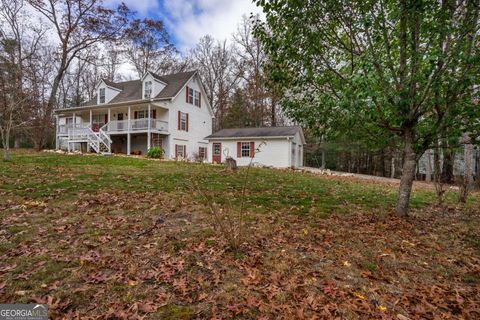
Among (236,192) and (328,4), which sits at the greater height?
(328,4)

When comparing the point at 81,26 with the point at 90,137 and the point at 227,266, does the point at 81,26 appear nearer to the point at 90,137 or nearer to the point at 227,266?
the point at 90,137

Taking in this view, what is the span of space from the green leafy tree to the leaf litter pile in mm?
2023

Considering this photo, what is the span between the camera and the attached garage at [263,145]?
19.8 m

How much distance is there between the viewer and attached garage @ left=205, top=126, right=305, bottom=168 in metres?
19.8

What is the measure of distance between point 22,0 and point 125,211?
23881 mm

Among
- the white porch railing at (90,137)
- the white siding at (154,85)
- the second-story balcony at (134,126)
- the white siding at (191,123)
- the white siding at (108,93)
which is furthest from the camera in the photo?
the white siding at (108,93)

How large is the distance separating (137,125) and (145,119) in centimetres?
91

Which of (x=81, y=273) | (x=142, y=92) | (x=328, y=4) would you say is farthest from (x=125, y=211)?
(x=142, y=92)

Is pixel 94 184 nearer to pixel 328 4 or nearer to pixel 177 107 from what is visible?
pixel 328 4

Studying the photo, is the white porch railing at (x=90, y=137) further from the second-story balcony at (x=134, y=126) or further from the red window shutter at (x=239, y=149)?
the red window shutter at (x=239, y=149)

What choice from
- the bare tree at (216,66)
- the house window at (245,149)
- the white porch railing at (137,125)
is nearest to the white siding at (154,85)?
the white porch railing at (137,125)

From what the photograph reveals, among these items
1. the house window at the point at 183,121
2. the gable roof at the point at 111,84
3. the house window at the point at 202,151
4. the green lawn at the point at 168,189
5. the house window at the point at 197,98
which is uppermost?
the gable roof at the point at 111,84

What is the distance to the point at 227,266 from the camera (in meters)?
3.24

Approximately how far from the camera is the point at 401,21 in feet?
14.9
